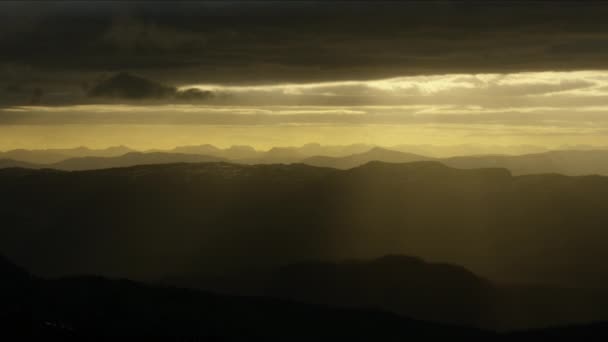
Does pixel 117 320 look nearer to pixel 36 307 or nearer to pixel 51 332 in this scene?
pixel 36 307

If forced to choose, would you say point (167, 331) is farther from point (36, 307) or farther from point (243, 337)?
point (36, 307)

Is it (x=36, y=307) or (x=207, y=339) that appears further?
(x=36, y=307)

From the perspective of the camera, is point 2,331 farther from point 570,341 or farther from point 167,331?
point 570,341

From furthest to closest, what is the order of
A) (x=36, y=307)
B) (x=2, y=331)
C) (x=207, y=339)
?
1. (x=36, y=307)
2. (x=207, y=339)
3. (x=2, y=331)

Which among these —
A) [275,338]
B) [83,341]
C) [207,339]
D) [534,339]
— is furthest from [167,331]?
[534,339]

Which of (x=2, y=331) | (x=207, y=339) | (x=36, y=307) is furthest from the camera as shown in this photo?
(x=36, y=307)

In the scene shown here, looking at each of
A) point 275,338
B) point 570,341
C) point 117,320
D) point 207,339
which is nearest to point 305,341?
point 275,338

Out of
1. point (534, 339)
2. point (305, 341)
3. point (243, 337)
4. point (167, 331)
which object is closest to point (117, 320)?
point (167, 331)
